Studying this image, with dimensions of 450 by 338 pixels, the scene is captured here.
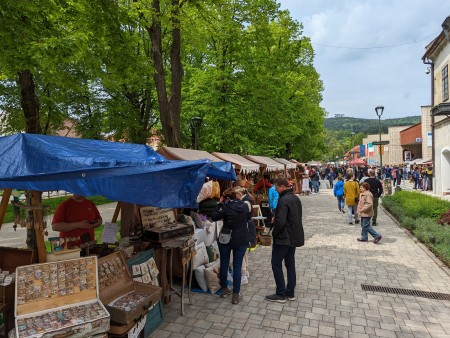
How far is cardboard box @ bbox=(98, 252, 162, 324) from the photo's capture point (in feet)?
11.7

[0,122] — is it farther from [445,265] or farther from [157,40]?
[445,265]

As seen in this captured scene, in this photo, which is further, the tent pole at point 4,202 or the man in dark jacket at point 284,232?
the man in dark jacket at point 284,232

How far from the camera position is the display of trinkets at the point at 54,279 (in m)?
3.28

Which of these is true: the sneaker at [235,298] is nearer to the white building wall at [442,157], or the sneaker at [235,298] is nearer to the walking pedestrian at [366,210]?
the walking pedestrian at [366,210]

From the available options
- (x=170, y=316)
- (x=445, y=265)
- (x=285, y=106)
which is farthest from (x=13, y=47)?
(x=285, y=106)

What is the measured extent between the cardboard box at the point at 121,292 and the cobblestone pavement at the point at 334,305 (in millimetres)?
730

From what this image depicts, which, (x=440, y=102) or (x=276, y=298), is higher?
(x=440, y=102)

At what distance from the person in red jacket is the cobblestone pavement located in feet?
5.93

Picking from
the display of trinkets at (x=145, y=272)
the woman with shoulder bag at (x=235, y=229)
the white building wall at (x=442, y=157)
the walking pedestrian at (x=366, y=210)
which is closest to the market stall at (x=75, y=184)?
the display of trinkets at (x=145, y=272)

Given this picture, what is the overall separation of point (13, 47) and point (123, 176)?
4.33 meters

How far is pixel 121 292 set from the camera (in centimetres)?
407

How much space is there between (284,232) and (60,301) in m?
3.24

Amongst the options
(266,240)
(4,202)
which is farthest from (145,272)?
(266,240)

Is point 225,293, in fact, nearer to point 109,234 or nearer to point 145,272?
point 145,272
